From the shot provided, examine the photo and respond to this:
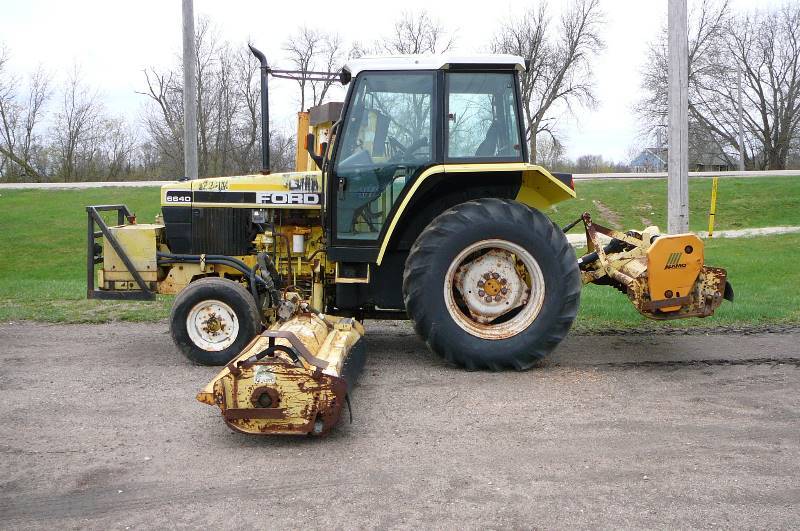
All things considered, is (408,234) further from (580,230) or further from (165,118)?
(165,118)

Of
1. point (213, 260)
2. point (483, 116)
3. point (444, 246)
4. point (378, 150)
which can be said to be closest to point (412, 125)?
point (378, 150)

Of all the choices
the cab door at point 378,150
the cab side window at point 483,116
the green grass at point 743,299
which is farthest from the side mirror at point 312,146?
the green grass at point 743,299

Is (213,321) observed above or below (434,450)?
above

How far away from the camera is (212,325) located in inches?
247

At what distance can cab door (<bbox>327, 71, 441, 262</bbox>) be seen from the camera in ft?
20.0

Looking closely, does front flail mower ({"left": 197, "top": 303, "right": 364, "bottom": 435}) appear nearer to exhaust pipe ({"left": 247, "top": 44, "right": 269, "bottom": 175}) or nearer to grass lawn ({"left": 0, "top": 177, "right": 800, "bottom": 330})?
exhaust pipe ({"left": 247, "top": 44, "right": 269, "bottom": 175})

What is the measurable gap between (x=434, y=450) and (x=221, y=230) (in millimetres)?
3425

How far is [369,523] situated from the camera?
3461 mm

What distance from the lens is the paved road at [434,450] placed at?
11.7 feet

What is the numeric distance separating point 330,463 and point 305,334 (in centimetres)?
133

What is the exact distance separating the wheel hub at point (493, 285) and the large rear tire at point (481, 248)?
116 millimetres

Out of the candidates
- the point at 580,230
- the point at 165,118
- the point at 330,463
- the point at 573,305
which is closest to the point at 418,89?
the point at 573,305

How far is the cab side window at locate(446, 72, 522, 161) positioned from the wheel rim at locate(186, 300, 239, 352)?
2.26 meters

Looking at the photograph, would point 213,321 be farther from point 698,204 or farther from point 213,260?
point 698,204
